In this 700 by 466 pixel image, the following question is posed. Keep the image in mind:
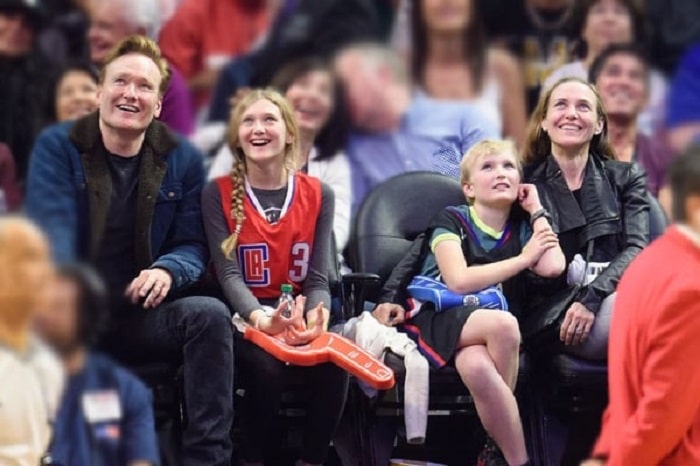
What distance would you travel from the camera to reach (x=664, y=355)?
3.82m

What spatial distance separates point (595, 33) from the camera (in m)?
5.63

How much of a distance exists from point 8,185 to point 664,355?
1698 millimetres

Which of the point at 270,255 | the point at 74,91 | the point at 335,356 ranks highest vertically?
the point at 74,91

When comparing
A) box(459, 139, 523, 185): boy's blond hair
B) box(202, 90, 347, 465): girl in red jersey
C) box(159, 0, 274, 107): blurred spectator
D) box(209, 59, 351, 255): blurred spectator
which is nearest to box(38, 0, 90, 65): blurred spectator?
box(159, 0, 274, 107): blurred spectator

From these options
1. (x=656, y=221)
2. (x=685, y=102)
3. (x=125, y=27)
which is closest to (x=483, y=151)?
(x=656, y=221)

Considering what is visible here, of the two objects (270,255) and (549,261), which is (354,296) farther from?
(549,261)

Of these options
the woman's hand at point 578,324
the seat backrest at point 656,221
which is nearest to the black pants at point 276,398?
the woman's hand at point 578,324

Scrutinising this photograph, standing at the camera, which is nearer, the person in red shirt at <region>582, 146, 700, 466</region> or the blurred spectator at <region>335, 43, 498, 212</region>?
the person in red shirt at <region>582, 146, 700, 466</region>

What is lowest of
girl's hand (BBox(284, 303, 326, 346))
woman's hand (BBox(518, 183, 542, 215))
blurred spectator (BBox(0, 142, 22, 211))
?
girl's hand (BBox(284, 303, 326, 346))

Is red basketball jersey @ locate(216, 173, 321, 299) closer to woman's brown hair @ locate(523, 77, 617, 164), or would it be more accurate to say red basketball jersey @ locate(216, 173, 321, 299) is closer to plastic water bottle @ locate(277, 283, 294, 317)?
plastic water bottle @ locate(277, 283, 294, 317)

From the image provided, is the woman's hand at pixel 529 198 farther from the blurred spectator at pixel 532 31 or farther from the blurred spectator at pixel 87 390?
the blurred spectator at pixel 87 390

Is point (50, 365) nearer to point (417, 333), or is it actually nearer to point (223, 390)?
point (223, 390)

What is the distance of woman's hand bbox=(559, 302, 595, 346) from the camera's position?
4492 millimetres

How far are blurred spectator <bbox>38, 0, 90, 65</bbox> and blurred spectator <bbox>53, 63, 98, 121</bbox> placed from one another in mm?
477
